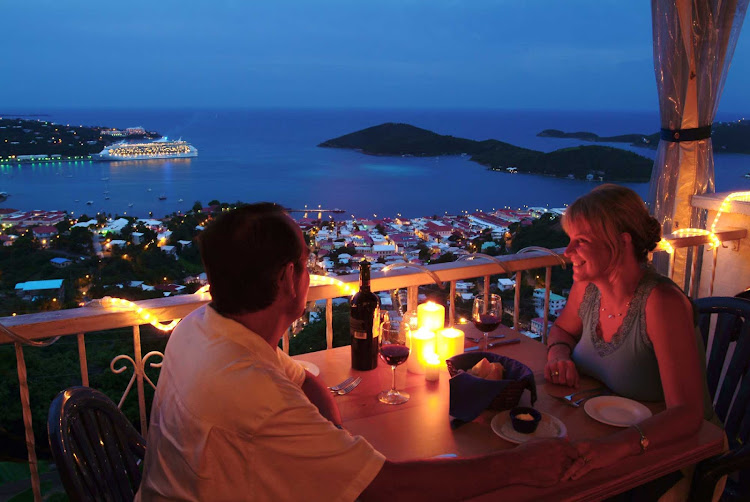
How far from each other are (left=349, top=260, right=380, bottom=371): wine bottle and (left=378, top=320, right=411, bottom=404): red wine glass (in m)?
0.04

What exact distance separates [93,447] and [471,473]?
2.82 ft

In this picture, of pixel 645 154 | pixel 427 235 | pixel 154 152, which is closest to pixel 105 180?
pixel 154 152

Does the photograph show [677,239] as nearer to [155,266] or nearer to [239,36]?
[155,266]

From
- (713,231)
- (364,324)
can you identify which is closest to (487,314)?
(364,324)

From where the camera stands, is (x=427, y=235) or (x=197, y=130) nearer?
(x=427, y=235)

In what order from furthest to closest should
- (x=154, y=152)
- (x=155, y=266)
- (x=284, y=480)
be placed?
(x=154, y=152) < (x=155, y=266) < (x=284, y=480)

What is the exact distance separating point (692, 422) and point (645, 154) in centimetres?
345

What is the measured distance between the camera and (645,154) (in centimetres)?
430

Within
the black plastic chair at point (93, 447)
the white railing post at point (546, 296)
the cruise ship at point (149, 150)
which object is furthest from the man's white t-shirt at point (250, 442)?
the cruise ship at point (149, 150)

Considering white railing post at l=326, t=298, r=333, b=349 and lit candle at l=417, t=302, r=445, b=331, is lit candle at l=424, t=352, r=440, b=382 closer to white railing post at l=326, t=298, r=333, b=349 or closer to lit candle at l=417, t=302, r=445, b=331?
lit candle at l=417, t=302, r=445, b=331

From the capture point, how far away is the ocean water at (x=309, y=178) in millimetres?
6633

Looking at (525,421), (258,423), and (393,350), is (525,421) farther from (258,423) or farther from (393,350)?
(258,423)

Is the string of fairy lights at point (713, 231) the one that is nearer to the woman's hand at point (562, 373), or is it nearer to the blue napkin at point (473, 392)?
the woman's hand at point (562, 373)

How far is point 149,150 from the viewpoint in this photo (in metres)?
8.84
